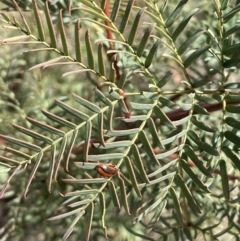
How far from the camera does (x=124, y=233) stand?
68 centimetres

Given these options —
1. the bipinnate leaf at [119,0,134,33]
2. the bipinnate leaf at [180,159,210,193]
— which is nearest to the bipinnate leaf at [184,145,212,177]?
the bipinnate leaf at [180,159,210,193]

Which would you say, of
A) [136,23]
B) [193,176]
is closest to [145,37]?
[136,23]

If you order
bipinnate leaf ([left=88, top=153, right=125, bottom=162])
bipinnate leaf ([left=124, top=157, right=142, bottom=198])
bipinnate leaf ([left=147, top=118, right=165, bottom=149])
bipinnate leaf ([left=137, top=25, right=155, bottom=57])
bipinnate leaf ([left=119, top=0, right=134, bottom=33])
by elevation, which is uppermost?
bipinnate leaf ([left=119, top=0, right=134, bottom=33])

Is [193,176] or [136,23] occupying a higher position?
[136,23]

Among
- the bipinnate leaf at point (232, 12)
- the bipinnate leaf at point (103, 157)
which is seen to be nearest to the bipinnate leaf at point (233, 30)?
the bipinnate leaf at point (232, 12)

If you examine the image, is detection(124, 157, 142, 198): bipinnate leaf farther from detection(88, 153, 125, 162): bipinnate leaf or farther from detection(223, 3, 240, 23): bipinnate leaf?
detection(223, 3, 240, 23): bipinnate leaf

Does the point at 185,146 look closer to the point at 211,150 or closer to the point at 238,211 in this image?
the point at 211,150

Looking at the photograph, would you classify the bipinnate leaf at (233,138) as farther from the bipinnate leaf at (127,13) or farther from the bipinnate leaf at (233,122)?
the bipinnate leaf at (127,13)

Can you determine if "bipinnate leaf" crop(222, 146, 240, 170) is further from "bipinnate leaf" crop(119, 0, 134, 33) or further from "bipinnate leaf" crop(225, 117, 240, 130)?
"bipinnate leaf" crop(119, 0, 134, 33)

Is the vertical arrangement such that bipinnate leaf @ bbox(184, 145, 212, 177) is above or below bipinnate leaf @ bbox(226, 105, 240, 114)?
below

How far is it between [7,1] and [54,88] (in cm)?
21

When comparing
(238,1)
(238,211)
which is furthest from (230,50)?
(238,211)

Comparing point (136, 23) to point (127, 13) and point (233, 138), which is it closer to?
point (127, 13)

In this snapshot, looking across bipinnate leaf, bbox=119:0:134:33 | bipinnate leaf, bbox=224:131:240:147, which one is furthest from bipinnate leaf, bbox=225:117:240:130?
bipinnate leaf, bbox=119:0:134:33
